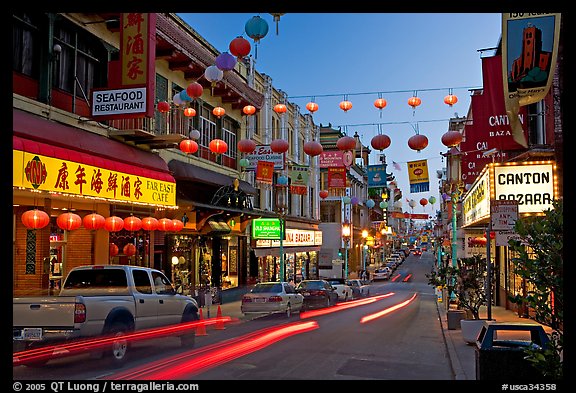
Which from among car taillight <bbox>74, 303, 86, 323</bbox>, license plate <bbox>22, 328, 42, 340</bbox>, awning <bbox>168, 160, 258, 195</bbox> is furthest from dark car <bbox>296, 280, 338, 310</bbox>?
license plate <bbox>22, 328, 42, 340</bbox>

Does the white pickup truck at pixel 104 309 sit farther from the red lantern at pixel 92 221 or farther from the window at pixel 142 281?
the red lantern at pixel 92 221

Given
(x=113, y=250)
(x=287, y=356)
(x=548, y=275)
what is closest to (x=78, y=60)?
(x=113, y=250)

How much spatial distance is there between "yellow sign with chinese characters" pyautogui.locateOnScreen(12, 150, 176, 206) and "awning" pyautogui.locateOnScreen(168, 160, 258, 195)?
2.03 meters

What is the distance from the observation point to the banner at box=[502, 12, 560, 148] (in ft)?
37.3

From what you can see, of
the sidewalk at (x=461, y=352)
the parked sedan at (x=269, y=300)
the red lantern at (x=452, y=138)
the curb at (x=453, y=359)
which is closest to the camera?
the curb at (x=453, y=359)

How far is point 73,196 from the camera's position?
1822cm

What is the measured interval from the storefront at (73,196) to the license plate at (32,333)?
2.10 m

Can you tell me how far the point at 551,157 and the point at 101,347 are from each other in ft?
55.8

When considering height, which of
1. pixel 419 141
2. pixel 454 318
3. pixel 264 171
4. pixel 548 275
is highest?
pixel 264 171

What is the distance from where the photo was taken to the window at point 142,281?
14.1 meters

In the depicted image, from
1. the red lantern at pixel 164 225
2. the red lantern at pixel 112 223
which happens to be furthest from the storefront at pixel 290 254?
the red lantern at pixel 112 223

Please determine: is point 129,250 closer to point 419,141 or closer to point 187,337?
point 187,337

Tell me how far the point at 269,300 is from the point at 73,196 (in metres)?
8.97

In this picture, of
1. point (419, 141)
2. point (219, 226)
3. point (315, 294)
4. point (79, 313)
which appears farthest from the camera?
point (219, 226)
